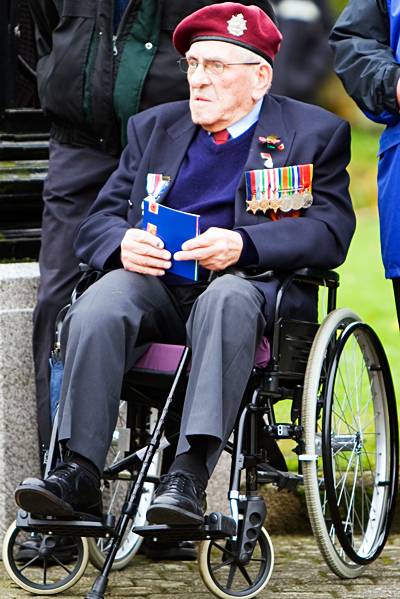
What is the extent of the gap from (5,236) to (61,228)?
1.19 ft

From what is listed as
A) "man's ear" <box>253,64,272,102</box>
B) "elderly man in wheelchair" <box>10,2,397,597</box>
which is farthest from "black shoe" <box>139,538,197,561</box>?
"man's ear" <box>253,64,272,102</box>

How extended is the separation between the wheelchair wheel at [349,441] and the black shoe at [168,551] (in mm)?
492

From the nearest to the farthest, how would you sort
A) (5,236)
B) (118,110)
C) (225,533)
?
(225,533) → (118,110) → (5,236)

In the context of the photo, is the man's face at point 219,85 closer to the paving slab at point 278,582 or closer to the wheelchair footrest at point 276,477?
the wheelchair footrest at point 276,477

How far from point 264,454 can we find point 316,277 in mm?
565

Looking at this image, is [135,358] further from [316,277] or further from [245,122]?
[245,122]

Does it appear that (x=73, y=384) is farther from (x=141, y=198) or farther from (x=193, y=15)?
(x=193, y=15)

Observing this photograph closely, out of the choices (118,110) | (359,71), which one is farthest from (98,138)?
(359,71)

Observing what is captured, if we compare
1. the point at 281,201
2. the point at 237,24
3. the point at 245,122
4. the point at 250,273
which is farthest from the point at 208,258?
the point at 237,24

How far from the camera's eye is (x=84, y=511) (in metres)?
4.66

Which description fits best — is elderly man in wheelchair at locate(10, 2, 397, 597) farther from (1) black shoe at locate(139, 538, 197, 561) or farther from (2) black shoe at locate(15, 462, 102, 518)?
(1) black shoe at locate(139, 538, 197, 561)

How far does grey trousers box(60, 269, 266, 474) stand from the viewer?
4547mm

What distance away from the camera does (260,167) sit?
4.97 m

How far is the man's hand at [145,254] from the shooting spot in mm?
4840
